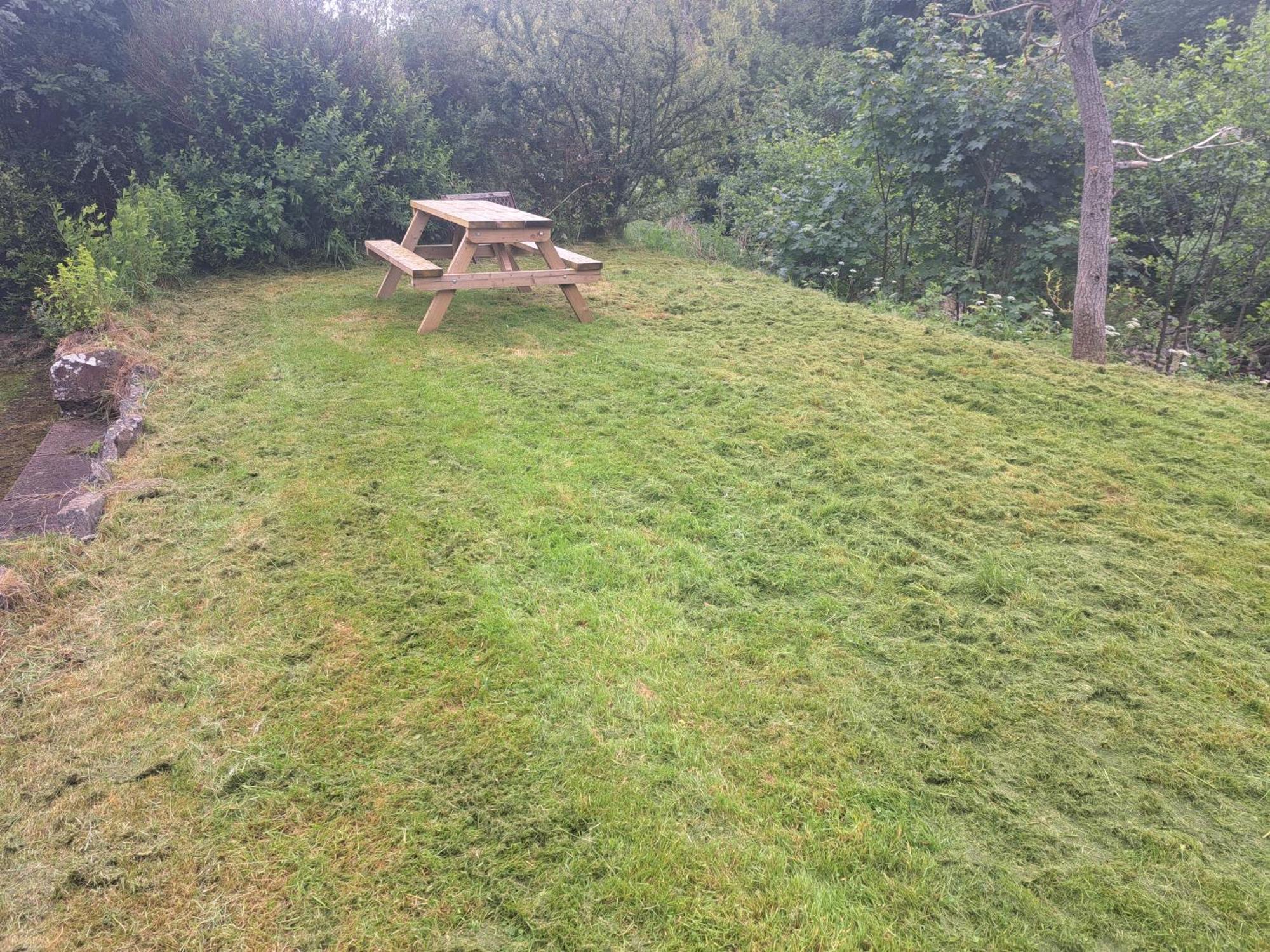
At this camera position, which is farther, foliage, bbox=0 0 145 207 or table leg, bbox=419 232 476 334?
foliage, bbox=0 0 145 207

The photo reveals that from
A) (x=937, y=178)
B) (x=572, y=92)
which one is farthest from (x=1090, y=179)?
(x=572, y=92)

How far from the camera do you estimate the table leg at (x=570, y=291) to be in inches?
197

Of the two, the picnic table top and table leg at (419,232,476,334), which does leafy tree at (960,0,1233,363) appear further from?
table leg at (419,232,476,334)

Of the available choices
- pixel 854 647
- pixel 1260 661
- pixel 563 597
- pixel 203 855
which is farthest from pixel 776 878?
pixel 1260 661

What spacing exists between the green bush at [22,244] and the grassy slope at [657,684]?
355 centimetres

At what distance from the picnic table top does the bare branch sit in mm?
3695

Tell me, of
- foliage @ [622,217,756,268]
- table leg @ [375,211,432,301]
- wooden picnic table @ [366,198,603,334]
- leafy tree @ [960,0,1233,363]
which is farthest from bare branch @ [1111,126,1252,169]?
table leg @ [375,211,432,301]

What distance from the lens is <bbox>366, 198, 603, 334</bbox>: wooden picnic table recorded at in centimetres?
456

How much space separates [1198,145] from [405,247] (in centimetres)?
558

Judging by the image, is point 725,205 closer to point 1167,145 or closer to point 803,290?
point 803,290

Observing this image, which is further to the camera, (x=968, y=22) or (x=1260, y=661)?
(x=968, y=22)

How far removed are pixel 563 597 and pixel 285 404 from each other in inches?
89.3

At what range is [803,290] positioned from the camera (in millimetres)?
6266

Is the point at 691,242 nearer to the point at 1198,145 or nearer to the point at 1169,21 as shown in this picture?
the point at 1198,145
